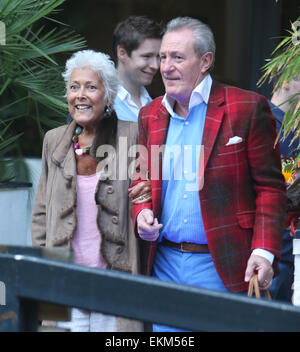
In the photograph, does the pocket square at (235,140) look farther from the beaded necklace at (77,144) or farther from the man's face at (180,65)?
the beaded necklace at (77,144)

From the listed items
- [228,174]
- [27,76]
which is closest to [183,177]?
[228,174]

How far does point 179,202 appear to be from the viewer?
8.73ft

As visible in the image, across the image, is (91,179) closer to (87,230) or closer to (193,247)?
(87,230)

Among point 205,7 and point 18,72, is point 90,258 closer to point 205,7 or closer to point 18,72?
point 18,72

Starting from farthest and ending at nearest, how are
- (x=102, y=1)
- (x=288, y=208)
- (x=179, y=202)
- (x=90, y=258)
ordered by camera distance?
(x=102, y=1)
(x=288, y=208)
(x=90, y=258)
(x=179, y=202)

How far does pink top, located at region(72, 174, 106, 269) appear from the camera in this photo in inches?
113

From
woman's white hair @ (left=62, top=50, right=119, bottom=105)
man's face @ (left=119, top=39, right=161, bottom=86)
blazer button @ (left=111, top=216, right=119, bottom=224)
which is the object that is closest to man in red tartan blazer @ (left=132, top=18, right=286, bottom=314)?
blazer button @ (left=111, top=216, right=119, bottom=224)

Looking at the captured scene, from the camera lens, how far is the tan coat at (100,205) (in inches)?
114

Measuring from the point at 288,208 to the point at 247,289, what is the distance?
2.10 ft

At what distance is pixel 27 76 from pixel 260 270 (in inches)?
91.9

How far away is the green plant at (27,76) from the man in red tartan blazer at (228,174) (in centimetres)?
129

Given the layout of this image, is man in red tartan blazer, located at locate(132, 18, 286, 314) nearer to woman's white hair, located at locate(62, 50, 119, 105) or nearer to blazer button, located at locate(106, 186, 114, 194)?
blazer button, located at locate(106, 186, 114, 194)

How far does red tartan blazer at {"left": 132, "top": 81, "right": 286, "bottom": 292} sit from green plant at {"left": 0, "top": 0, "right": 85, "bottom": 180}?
57.8 inches
